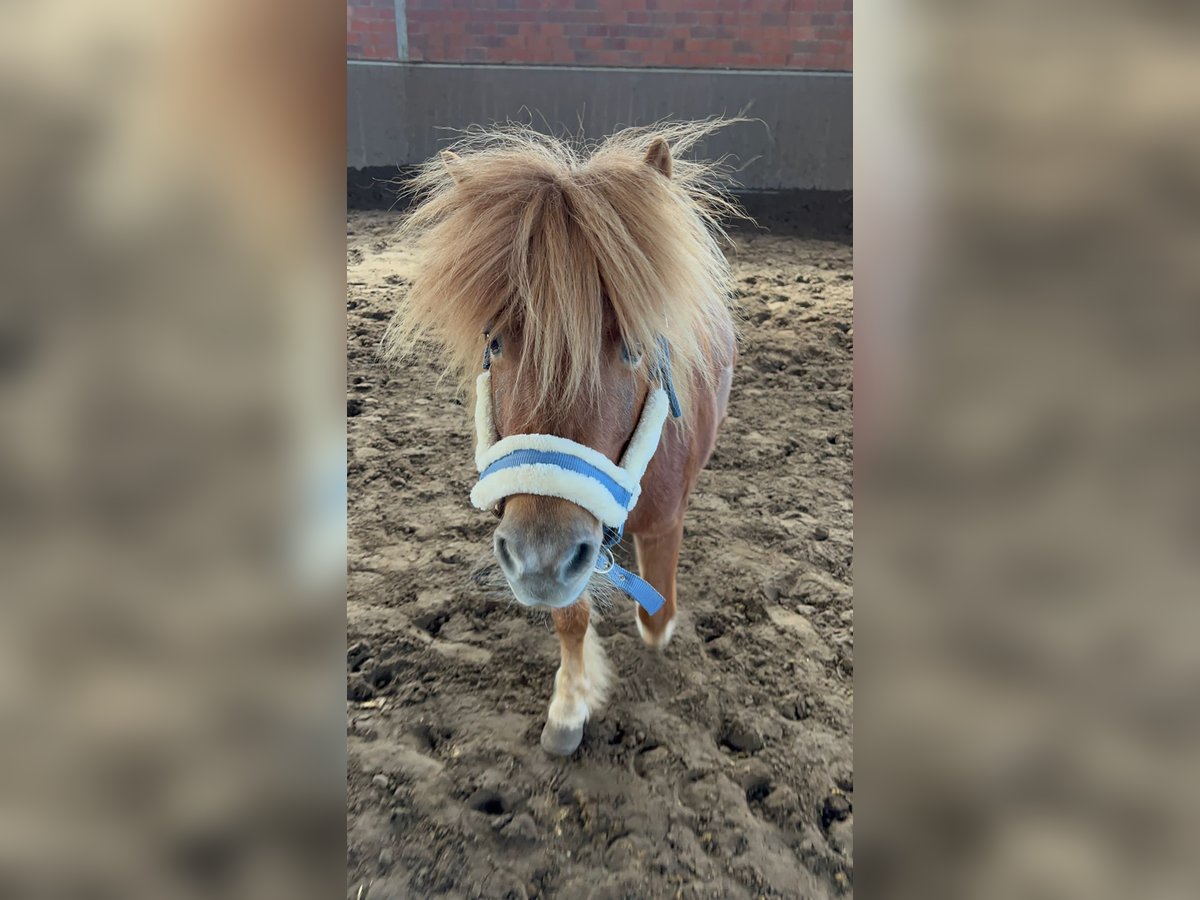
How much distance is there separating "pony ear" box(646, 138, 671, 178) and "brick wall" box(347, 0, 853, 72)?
0.34m

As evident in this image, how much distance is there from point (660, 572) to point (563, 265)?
80cm

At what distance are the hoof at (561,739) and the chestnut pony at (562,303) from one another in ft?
1.66

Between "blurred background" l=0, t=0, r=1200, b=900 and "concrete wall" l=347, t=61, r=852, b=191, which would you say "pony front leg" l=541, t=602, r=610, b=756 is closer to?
"blurred background" l=0, t=0, r=1200, b=900

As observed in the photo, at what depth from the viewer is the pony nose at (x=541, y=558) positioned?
771 mm

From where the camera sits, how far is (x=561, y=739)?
124cm

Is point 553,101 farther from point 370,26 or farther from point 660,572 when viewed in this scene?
point 660,572

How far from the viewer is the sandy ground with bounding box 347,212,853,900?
3.36 ft
